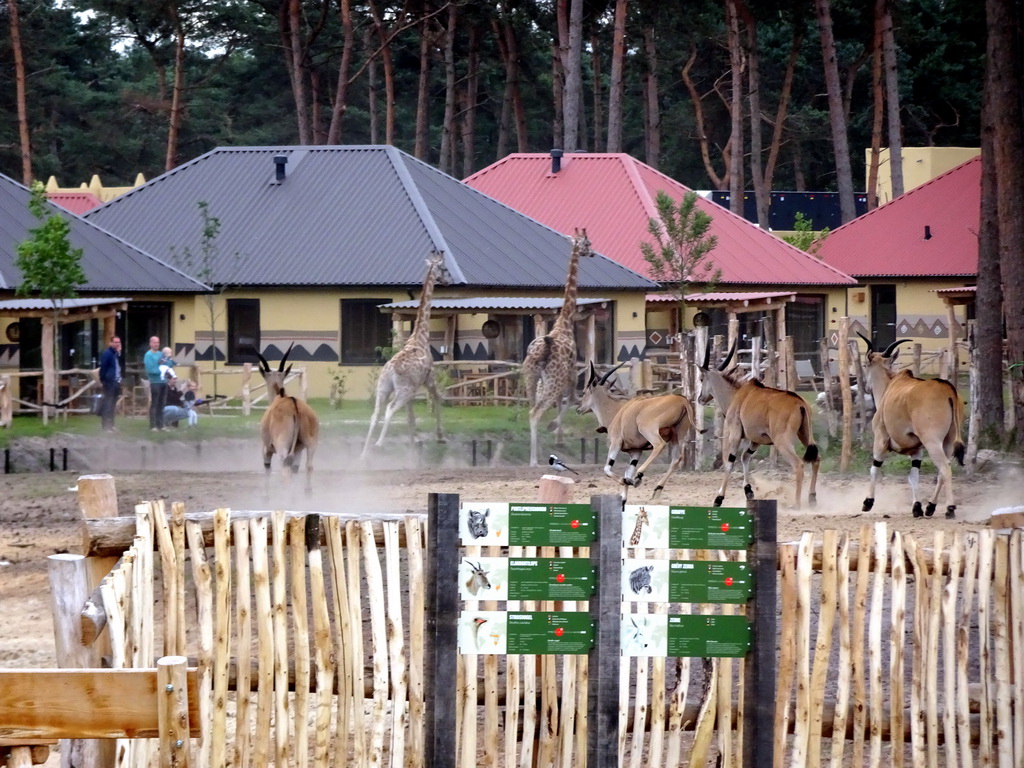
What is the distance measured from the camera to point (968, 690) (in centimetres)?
845

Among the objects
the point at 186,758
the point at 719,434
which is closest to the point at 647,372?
the point at 719,434

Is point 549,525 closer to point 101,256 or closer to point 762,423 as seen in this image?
point 762,423

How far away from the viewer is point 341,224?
35250 millimetres

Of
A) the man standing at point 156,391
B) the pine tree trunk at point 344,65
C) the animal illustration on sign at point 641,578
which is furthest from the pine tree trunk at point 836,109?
the animal illustration on sign at point 641,578

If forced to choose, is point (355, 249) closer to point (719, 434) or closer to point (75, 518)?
point (719, 434)

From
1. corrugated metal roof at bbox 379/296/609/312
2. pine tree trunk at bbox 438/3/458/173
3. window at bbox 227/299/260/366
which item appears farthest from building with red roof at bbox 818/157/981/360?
window at bbox 227/299/260/366

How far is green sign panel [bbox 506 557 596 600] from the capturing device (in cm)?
720

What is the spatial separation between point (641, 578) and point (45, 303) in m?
21.6

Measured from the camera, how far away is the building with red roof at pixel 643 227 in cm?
3966

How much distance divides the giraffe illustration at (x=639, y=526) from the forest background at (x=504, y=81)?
3701cm

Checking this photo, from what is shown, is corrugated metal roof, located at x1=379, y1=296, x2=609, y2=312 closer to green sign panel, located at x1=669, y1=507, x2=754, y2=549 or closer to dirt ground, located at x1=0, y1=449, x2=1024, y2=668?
dirt ground, located at x1=0, y1=449, x2=1024, y2=668

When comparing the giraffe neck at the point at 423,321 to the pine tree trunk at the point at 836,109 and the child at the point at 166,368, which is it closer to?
the child at the point at 166,368

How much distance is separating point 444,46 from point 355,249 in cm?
1743

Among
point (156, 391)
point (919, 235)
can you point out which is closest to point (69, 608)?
point (156, 391)
